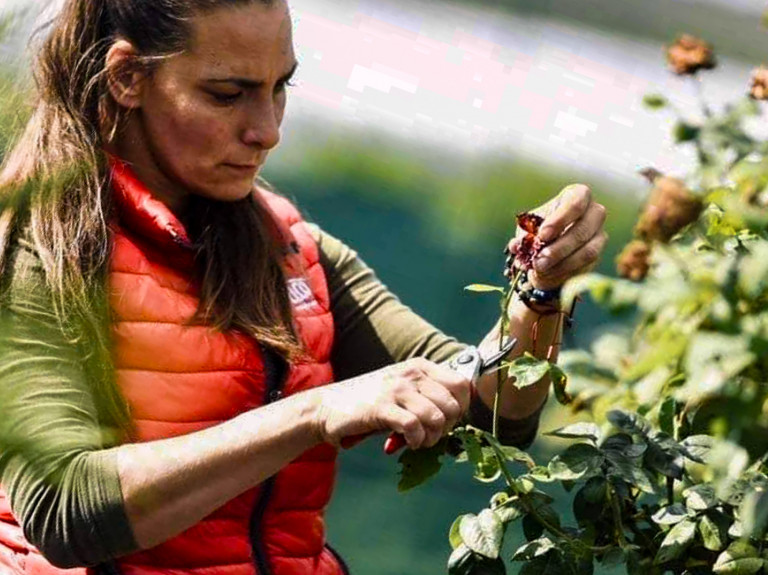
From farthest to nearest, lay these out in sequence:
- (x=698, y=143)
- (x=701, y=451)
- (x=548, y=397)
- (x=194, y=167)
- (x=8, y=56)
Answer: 1. (x=548, y=397)
2. (x=194, y=167)
3. (x=701, y=451)
4. (x=698, y=143)
5. (x=8, y=56)

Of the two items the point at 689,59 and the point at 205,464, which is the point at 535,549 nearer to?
the point at 205,464

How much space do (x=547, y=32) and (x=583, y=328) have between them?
104 inches

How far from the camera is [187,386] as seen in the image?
2012 mm

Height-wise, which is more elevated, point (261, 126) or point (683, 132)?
point (683, 132)

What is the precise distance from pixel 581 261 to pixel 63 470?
26.8 inches

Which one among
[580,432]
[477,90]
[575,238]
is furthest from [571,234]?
[477,90]

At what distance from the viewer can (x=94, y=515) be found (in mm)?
1796

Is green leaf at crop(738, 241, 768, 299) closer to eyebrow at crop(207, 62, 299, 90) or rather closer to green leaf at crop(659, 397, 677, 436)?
green leaf at crop(659, 397, 677, 436)

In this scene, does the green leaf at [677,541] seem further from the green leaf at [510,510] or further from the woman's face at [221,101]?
the woman's face at [221,101]

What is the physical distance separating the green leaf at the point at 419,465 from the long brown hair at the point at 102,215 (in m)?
0.42

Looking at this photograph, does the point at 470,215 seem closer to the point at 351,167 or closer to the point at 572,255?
the point at 351,167

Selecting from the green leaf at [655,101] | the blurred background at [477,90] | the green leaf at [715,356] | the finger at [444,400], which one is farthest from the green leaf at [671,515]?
the blurred background at [477,90]

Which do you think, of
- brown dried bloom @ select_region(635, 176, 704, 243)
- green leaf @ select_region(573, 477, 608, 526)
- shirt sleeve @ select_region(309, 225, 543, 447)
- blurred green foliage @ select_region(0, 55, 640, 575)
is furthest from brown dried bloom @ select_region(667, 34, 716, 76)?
blurred green foliage @ select_region(0, 55, 640, 575)

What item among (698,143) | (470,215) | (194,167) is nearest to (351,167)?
(470,215)
